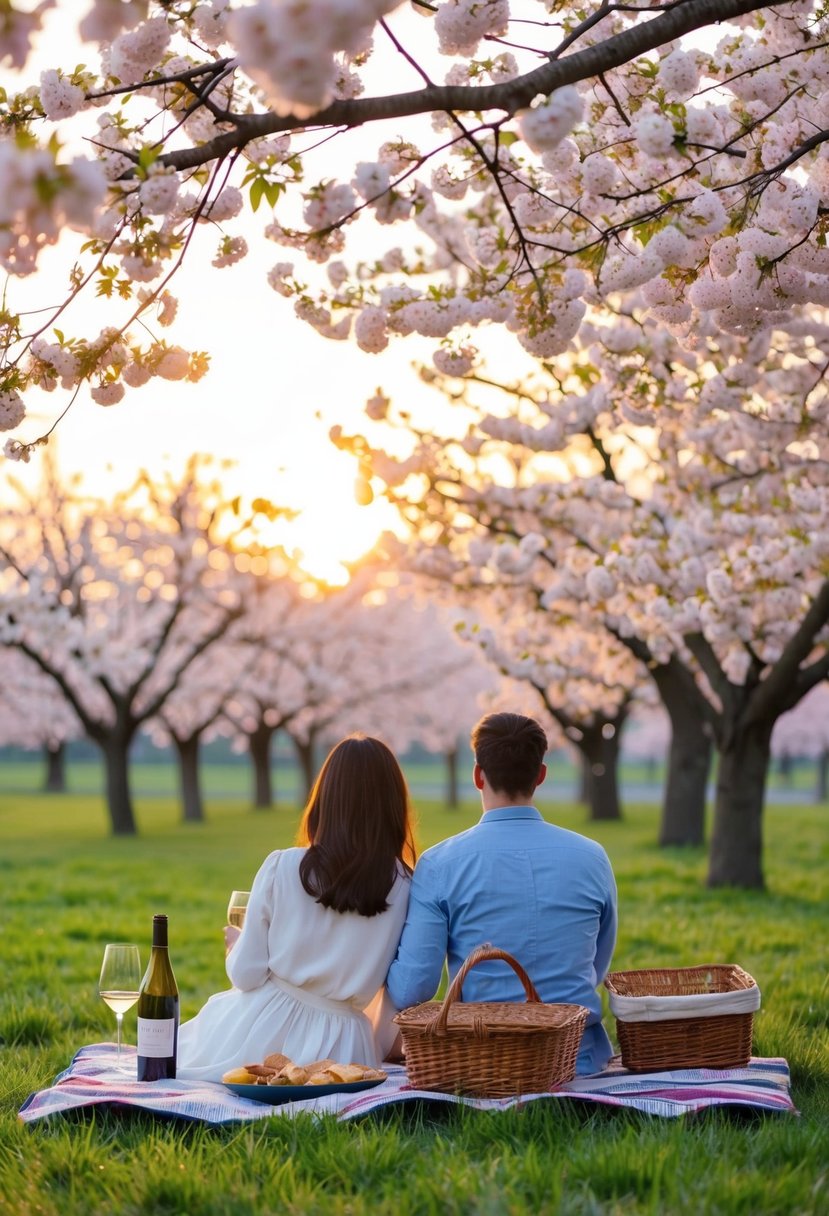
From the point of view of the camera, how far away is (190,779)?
99.4 feet

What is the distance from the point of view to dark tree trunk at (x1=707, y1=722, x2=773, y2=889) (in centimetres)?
1113

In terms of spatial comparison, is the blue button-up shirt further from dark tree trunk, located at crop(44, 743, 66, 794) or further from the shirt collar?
dark tree trunk, located at crop(44, 743, 66, 794)

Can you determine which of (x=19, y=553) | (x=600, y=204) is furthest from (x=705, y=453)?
(x=19, y=553)

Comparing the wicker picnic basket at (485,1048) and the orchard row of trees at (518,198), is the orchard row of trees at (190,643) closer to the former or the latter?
the orchard row of trees at (518,198)

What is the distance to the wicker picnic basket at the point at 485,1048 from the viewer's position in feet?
12.6

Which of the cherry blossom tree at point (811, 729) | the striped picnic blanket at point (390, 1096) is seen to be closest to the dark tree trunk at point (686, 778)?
the striped picnic blanket at point (390, 1096)

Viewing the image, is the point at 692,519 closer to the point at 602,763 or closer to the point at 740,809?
the point at 740,809

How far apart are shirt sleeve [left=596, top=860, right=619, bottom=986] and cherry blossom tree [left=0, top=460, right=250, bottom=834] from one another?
15.6m

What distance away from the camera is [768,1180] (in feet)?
A: 10.2

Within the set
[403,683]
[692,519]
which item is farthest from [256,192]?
[403,683]

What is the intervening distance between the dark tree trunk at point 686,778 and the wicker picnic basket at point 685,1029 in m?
10.8

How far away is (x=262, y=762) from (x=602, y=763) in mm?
12170

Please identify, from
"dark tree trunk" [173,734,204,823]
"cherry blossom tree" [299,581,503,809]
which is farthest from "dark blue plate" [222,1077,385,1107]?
"dark tree trunk" [173,734,204,823]

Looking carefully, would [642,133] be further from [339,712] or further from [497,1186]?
[339,712]
